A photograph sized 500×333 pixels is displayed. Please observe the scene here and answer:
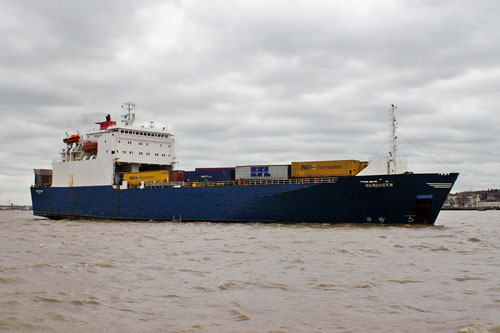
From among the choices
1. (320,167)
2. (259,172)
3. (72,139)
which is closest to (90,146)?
(72,139)

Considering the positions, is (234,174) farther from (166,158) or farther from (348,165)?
(166,158)

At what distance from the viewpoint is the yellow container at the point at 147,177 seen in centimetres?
3541

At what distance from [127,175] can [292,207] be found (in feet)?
55.3

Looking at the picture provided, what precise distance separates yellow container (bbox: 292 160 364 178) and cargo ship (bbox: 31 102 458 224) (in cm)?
6

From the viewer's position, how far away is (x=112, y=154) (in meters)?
38.7

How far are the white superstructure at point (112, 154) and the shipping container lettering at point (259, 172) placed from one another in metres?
13.7

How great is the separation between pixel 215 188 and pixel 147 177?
8.25 m

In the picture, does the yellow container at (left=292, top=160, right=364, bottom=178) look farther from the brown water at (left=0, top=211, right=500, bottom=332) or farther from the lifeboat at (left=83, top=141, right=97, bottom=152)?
the lifeboat at (left=83, top=141, right=97, bottom=152)

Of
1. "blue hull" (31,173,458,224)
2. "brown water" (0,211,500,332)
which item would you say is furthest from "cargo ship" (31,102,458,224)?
"brown water" (0,211,500,332)

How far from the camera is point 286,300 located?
28.8 ft

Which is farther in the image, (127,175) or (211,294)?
(127,175)

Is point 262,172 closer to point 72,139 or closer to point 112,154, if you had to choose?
point 112,154

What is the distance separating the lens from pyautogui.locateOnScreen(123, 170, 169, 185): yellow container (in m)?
35.4

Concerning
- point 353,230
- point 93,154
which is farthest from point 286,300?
point 93,154
